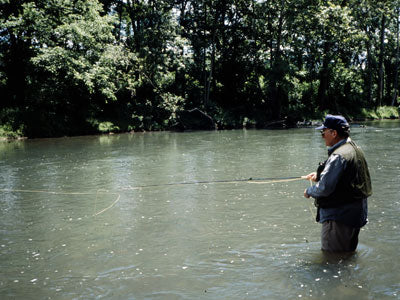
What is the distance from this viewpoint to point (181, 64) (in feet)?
110

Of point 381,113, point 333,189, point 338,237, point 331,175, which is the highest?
point 381,113

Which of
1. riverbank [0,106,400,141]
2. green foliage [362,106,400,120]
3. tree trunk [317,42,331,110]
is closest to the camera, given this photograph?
riverbank [0,106,400,141]

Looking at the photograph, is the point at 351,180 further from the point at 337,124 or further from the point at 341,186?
the point at 337,124

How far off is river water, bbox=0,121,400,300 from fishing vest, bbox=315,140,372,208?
1035 millimetres

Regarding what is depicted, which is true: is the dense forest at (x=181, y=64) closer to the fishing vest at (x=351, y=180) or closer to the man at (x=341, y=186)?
the man at (x=341, y=186)

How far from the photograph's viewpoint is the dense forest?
27.4 m

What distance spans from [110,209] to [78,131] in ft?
73.4

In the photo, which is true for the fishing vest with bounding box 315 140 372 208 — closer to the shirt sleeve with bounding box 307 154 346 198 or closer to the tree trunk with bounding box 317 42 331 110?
the shirt sleeve with bounding box 307 154 346 198

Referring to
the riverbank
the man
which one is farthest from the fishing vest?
the riverbank

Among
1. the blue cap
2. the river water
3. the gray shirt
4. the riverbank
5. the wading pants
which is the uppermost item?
the riverbank

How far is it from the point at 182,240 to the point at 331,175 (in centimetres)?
294

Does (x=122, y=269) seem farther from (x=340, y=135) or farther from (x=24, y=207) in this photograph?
(x=24, y=207)

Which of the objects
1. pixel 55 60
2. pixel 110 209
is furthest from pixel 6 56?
pixel 110 209

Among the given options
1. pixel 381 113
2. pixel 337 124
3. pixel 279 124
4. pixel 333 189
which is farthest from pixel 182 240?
pixel 381 113
